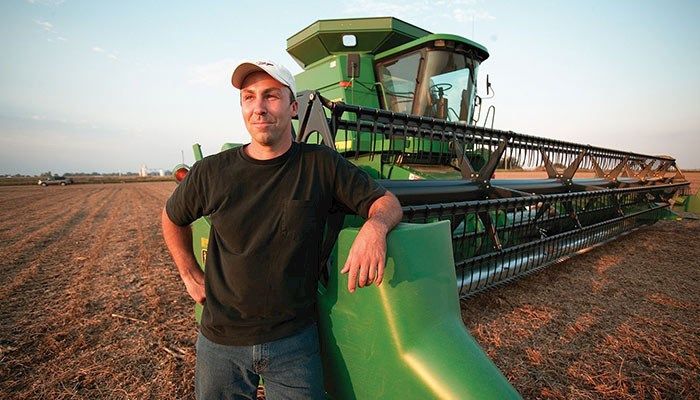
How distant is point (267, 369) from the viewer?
1.20 m

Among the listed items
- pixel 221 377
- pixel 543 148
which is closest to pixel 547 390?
pixel 221 377

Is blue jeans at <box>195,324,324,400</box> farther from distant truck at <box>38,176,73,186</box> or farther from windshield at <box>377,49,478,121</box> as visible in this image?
distant truck at <box>38,176,73,186</box>

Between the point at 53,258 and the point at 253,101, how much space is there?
603 centimetres

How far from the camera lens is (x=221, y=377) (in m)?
1.24

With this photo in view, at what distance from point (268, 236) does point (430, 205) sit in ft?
4.20

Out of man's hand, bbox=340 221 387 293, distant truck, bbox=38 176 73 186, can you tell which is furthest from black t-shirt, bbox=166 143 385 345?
distant truck, bbox=38 176 73 186

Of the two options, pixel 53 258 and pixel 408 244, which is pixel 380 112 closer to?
pixel 408 244

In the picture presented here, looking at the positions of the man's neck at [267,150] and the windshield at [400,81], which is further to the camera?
the windshield at [400,81]

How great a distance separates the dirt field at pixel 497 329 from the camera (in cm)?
207

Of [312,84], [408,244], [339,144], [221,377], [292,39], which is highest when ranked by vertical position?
[292,39]

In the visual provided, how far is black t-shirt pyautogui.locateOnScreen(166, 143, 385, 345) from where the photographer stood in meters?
1.20

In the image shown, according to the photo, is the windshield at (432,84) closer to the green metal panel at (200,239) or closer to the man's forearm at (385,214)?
the green metal panel at (200,239)

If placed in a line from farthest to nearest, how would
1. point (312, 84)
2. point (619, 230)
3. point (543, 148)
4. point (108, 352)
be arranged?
point (312, 84) → point (619, 230) → point (543, 148) → point (108, 352)

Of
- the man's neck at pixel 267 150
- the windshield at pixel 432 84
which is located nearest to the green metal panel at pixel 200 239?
the man's neck at pixel 267 150
